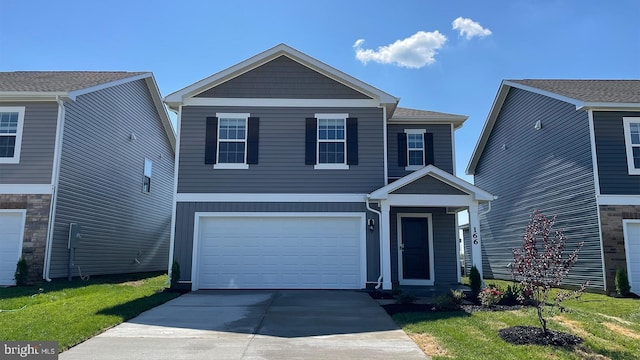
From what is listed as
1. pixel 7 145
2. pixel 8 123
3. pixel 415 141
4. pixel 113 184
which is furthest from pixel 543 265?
pixel 113 184

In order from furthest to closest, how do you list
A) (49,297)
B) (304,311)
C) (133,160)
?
1. (133,160)
2. (49,297)
3. (304,311)

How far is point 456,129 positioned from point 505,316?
8088 millimetres

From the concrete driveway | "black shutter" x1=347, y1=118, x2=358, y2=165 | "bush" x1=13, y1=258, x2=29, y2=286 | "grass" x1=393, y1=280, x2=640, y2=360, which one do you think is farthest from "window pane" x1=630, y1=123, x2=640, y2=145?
"bush" x1=13, y1=258, x2=29, y2=286

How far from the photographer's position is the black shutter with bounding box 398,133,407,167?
14469 mm

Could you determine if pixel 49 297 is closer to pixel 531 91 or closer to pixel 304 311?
pixel 304 311

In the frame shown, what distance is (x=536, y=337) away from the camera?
21.2ft

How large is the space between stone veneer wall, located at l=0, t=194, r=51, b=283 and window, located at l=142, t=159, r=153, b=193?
6.27m

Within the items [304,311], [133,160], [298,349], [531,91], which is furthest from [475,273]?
[133,160]

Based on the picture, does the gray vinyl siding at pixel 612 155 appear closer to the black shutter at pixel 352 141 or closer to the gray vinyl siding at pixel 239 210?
the gray vinyl siding at pixel 239 210

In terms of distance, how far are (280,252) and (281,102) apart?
14.2 ft

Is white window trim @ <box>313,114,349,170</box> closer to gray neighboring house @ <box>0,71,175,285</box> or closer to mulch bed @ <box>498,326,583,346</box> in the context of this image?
mulch bed @ <box>498,326,583,346</box>

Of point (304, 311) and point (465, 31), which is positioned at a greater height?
point (465, 31)

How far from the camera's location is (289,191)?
42.0 feet

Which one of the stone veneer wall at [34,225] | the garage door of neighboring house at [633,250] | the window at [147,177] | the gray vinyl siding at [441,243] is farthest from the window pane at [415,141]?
the window at [147,177]
